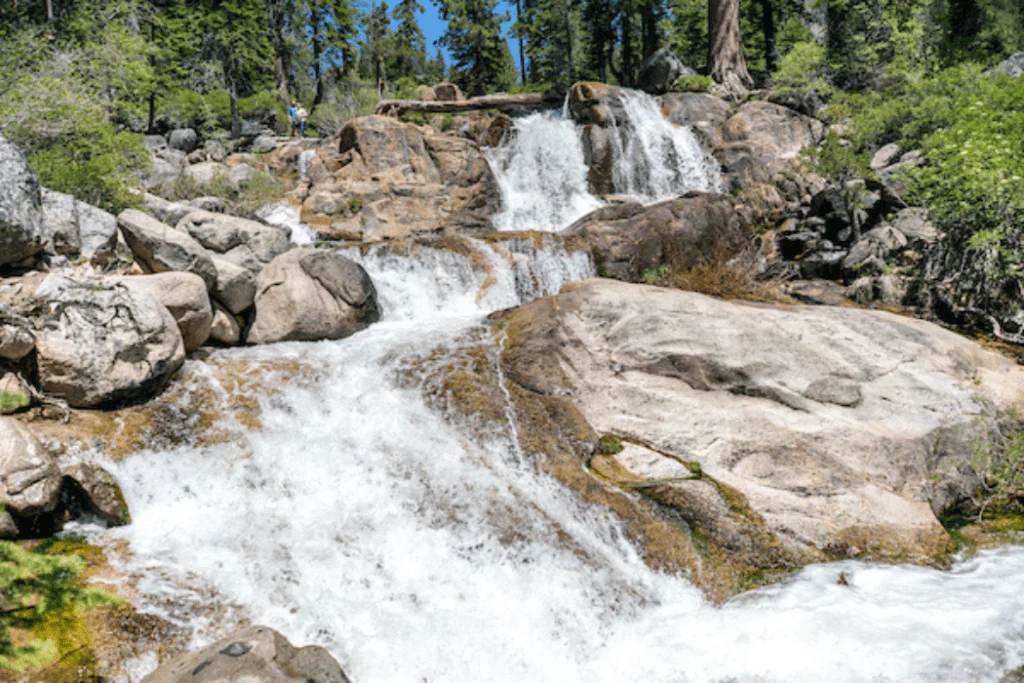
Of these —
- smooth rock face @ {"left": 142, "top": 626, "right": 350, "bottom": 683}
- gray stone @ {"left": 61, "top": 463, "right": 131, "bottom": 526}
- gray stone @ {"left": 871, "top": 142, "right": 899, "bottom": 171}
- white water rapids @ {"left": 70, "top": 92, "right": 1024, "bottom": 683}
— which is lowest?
white water rapids @ {"left": 70, "top": 92, "right": 1024, "bottom": 683}

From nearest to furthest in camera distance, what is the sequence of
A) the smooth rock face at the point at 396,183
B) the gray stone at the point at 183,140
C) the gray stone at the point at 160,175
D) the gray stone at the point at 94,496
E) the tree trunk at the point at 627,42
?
the gray stone at the point at 94,496, the gray stone at the point at 160,175, the smooth rock face at the point at 396,183, the gray stone at the point at 183,140, the tree trunk at the point at 627,42

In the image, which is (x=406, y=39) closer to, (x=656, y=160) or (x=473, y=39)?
(x=473, y=39)

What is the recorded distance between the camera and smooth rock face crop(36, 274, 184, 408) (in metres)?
6.24

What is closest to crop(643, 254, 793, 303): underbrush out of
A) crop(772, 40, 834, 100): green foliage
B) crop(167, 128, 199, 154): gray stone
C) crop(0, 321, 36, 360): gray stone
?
crop(0, 321, 36, 360): gray stone

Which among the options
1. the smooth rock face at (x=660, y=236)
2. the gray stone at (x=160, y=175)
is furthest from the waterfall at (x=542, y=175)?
the gray stone at (x=160, y=175)

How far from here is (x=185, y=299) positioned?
7.86 m

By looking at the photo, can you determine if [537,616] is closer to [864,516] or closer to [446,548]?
[446,548]

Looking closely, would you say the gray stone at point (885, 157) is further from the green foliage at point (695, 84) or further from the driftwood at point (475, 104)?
the driftwood at point (475, 104)

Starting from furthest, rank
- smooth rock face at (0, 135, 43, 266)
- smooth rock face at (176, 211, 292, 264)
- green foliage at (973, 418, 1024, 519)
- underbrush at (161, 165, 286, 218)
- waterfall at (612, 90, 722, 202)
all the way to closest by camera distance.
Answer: waterfall at (612, 90, 722, 202)
underbrush at (161, 165, 286, 218)
smooth rock face at (176, 211, 292, 264)
smooth rock face at (0, 135, 43, 266)
green foliage at (973, 418, 1024, 519)

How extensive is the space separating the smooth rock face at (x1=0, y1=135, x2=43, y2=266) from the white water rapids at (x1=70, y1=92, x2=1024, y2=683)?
3673 mm

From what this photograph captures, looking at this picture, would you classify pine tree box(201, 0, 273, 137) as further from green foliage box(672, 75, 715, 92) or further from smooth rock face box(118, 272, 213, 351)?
smooth rock face box(118, 272, 213, 351)

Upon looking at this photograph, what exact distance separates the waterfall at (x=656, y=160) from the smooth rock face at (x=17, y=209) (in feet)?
53.8

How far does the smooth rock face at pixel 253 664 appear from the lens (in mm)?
3164

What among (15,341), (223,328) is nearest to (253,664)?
(15,341)
